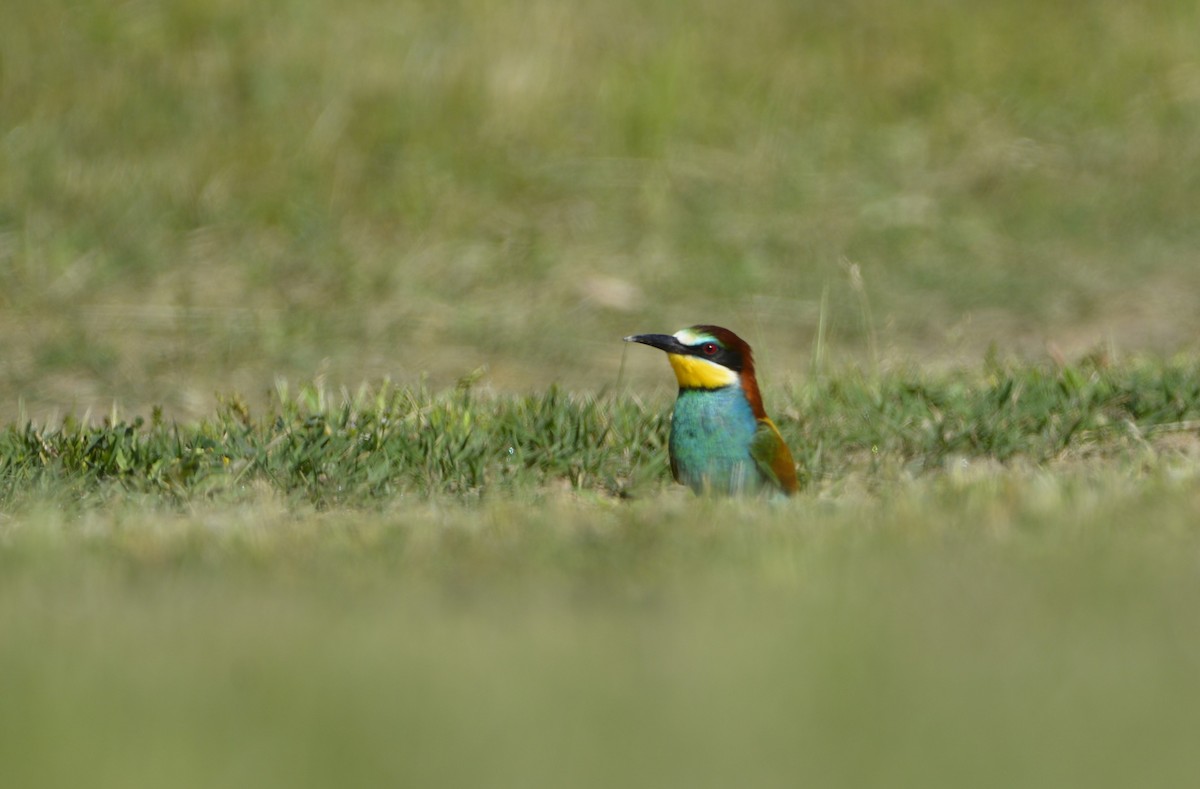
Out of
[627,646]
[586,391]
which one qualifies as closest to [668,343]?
[586,391]

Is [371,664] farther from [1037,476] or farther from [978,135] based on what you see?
[978,135]

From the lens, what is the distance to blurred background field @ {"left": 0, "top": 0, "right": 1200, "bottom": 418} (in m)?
7.77

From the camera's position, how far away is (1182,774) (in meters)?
2.27

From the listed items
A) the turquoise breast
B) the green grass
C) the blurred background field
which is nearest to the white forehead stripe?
the turquoise breast

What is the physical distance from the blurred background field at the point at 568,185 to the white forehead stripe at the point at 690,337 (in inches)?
83.5

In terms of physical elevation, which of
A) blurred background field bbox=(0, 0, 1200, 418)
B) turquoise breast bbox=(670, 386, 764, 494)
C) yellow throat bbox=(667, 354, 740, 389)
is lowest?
turquoise breast bbox=(670, 386, 764, 494)

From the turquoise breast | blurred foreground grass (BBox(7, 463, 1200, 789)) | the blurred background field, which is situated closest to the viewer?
blurred foreground grass (BBox(7, 463, 1200, 789))

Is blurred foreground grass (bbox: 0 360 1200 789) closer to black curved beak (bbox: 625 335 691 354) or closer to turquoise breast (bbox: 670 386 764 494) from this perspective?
turquoise breast (bbox: 670 386 764 494)

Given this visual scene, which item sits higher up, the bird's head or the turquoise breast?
the bird's head

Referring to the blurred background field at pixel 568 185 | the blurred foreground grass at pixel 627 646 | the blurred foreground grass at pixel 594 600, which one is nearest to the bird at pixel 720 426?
the blurred foreground grass at pixel 594 600

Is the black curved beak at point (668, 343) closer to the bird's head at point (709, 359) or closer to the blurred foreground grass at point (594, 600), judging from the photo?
the bird's head at point (709, 359)

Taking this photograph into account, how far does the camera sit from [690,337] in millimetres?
4906

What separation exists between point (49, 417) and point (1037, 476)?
12.7 feet

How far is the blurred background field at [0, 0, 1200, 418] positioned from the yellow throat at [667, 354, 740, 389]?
2.18 m
